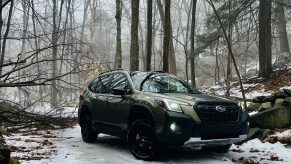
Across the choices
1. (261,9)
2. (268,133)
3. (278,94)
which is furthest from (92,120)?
(261,9)

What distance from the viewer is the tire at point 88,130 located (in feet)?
35.8

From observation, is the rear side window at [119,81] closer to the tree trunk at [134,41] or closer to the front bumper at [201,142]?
the front bumper at [201,142]

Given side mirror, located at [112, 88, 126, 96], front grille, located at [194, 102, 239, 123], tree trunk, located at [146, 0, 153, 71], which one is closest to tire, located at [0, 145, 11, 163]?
side mirror, located at [112, 88, 126, 96]

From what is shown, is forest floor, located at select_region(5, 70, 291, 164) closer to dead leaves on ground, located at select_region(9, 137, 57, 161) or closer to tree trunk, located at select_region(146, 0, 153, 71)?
dead leaves on ground, located at select_region(9, 137, 57, 161)

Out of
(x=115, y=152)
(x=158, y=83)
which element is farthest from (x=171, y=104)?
(x=115, y=152)

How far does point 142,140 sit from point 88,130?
9.67 ft

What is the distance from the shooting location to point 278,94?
12.2 metres

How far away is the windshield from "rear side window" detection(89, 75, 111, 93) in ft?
3.49

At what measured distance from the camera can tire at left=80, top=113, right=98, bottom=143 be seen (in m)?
10.9

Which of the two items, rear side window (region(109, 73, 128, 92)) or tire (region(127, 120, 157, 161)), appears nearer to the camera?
tire (region(127, 120, 157, 161))

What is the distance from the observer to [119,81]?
9.97m

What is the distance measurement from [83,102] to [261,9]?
14018mm

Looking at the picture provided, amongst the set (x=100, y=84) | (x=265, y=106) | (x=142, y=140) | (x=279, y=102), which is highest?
(x=100, y=84)

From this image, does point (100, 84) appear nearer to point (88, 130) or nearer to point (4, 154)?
point (88, 130)
